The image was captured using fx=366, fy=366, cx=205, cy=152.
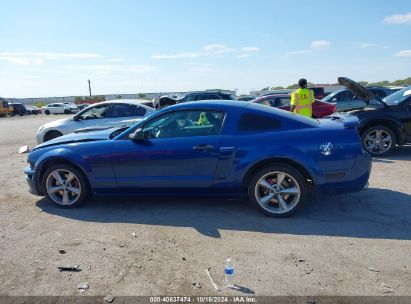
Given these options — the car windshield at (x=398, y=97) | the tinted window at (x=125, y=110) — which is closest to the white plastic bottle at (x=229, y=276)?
the car windshield at (x=398, y=97)

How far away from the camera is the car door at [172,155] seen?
16.0 ft

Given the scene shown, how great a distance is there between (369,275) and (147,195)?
298cm

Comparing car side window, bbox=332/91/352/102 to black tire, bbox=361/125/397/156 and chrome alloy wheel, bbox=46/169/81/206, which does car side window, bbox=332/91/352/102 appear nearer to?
black tire, bbox=361/125/397/156

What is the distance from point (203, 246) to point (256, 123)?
180 cm

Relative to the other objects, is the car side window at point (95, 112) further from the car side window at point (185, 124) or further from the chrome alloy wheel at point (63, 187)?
the car side window at point (185, 124)

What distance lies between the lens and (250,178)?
4.89 m

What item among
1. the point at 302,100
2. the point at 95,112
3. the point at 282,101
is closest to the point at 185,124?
the point at 302,100

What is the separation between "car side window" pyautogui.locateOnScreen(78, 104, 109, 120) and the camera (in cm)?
1002

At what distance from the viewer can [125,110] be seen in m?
9.98

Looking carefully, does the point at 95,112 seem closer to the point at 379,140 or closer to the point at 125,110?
the point at 125,110

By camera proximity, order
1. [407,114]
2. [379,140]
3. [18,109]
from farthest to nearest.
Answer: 1. [18,109]
2. [379,140]
3. [407,114]

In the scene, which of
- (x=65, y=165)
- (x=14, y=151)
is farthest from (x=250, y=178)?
(x=14, y=151)

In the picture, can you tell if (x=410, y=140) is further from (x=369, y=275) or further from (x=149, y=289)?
(x=149, y=289)

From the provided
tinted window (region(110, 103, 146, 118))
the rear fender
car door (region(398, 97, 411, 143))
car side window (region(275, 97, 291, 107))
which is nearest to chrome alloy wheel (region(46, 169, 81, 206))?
the rear fender
